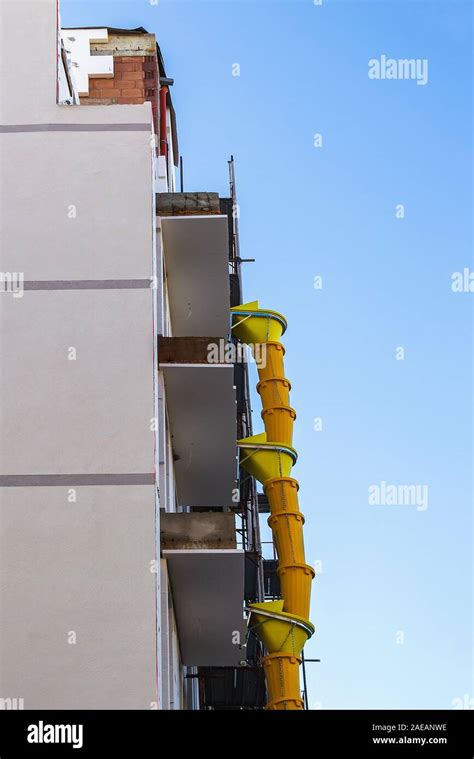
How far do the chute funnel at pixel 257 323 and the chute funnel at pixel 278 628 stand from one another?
4.73 metres

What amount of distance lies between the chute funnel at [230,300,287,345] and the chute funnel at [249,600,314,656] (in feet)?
15.5

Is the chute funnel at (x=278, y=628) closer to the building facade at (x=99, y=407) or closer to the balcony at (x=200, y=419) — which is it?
the building facade at (x=99, y=407)

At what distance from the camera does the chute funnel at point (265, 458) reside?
21.6 meters

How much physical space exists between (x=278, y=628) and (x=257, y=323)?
17.3ft

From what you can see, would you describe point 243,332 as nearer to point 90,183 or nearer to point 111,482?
point 90,183

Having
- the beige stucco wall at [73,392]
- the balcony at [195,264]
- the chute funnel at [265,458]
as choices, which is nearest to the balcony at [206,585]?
the beige stucco wall at [73,392]

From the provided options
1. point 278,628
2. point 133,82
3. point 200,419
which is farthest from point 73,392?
point 133,82

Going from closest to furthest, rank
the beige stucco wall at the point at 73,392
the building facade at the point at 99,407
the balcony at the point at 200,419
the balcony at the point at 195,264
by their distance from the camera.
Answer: the beige stucco wall at the point at 73,392
the building facade at the point at 99,407
the balcony at the point at 200,419
the balcony at the point at 195,264

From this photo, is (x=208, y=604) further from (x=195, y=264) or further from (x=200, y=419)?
(x=195, y=264)

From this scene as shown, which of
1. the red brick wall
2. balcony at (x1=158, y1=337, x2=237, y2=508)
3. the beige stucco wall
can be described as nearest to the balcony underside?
the beige stucco wall

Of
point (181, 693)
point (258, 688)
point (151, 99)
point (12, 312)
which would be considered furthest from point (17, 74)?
point (258, 688)

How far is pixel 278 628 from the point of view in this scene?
20.1 m

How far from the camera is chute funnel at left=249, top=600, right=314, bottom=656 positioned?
2005 cm

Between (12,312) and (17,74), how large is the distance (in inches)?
135
